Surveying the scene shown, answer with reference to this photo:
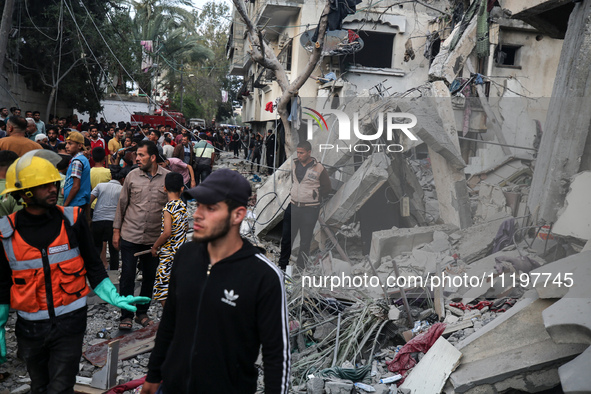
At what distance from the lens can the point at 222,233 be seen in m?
2.13

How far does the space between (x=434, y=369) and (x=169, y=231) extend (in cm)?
267

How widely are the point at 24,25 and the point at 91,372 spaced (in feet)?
51.9

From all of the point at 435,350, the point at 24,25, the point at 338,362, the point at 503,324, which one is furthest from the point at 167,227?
the point at 24,25

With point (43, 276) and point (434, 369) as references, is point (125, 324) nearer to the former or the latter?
point (43, 276)

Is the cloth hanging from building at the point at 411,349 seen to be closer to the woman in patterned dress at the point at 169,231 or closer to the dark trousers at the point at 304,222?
the woman in patterned dress at the point at 169,231

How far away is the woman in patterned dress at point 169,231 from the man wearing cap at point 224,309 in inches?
106

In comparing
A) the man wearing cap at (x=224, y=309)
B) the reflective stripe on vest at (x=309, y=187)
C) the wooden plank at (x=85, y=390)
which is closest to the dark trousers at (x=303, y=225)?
the reflective stripe on vest at (x=309, y=187)

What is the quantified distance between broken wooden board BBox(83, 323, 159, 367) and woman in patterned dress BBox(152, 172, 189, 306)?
0.40 meters

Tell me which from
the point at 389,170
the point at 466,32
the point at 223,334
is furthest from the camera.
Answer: the point at 466,32

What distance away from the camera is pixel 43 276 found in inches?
108

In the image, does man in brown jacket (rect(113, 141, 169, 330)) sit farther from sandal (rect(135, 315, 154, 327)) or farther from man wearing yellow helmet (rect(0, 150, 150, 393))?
man wearing yellow helmet (rect(0, 150, 150, 393))

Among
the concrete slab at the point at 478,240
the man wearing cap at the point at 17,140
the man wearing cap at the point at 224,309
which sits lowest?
the concrete slab at the point at 478,240

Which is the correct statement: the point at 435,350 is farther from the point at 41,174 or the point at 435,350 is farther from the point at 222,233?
the point at 41,174

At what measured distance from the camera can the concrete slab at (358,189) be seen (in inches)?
246
